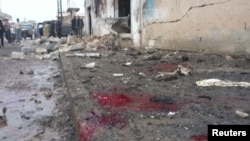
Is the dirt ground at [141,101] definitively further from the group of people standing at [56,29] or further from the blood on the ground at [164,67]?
the group of people standing at [56,29]

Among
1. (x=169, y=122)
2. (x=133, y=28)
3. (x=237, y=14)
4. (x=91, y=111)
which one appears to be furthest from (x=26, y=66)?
(x=169, y=122)

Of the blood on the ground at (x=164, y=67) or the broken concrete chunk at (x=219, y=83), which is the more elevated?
the blood on the ground at (x=164, y=67)

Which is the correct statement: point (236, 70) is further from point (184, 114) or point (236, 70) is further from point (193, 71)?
point (184, 114)

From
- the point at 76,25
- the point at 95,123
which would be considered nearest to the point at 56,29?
the point at 76,25

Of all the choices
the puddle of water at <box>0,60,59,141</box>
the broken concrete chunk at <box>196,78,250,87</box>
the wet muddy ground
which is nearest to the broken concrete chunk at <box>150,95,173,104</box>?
the broken concrete chunk at <box>196,78,250,87</box>

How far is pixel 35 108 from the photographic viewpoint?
4.71 meters

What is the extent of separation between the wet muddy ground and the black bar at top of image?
152cm

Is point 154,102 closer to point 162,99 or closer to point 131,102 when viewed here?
point 162,99

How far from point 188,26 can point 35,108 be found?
4.14 metres

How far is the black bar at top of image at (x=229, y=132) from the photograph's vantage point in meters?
2.26

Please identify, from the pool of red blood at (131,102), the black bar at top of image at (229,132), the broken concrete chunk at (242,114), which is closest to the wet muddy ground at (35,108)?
the pool of red blood at (131,102)

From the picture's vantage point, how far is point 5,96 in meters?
5.61

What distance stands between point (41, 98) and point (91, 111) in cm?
238

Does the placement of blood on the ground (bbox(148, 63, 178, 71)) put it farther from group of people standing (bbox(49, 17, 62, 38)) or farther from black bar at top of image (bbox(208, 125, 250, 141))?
group of people standing (bbox(49, 17, 62, 38))
